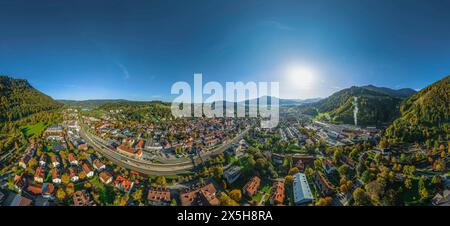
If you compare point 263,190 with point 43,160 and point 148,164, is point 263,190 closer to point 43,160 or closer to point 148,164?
point 148,164

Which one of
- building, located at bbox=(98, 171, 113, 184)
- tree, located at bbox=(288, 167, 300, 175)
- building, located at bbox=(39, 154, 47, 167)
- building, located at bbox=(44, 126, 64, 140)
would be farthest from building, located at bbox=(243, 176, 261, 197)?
building, located at bbox=(44, 126, 64, 140)

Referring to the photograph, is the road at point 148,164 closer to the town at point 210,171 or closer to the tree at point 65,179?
the town at point 210,171

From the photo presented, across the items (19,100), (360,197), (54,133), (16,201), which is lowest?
(16,201)

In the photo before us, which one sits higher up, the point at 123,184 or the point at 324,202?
the point at 123,184

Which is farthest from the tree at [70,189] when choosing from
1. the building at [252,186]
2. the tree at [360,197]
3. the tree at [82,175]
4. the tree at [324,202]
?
the tree at [360,197]

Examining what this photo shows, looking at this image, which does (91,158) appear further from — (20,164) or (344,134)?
(344,134)

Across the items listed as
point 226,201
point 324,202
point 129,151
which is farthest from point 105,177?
point 324,202

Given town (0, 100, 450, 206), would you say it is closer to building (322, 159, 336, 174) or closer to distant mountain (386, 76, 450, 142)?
building (322, 159, 336, 174)
